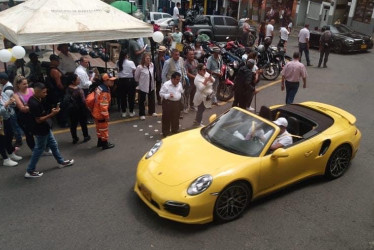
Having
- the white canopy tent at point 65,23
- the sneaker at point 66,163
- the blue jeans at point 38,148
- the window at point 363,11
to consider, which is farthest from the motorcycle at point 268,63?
the window at point 363,11

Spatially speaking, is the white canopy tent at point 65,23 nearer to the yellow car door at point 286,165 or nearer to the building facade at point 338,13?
the yellow car door at point 286,165

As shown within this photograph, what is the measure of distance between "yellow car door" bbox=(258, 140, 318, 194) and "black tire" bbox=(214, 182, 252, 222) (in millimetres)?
329

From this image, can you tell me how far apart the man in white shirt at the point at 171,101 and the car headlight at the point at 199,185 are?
3016mm

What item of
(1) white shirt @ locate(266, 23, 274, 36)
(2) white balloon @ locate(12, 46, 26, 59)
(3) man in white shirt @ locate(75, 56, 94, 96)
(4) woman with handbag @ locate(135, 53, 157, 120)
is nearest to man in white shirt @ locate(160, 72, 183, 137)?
(4) woman with handbag @ locate(135, 53, 157, 120)

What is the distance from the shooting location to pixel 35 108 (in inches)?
225

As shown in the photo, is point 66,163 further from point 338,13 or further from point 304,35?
point 338,13

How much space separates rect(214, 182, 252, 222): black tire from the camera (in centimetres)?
495

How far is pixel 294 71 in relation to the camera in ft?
30.5

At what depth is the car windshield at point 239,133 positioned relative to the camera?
17.9 ft

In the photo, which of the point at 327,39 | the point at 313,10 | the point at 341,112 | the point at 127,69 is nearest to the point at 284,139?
the point at 341,112

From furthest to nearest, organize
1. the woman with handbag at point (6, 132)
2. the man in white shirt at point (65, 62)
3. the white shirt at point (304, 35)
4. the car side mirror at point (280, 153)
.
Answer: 1. the white shirt at point (304, 35)
2. the man in white shirt at point (65, 62)
3. the woman with handbag at point (6, 132)
4. the car side mirror at point (280, 153)

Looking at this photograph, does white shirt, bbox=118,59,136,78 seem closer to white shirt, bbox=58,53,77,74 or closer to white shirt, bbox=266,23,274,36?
white shirt, bbox=58,53,77,74

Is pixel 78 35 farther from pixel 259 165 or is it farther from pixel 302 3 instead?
pixel 302 3

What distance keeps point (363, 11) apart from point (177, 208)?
982 inches
